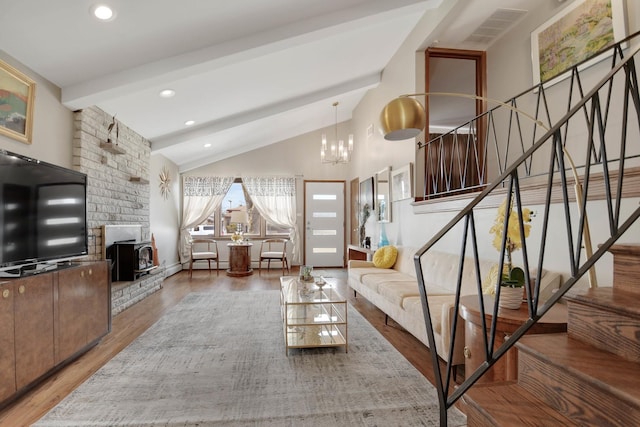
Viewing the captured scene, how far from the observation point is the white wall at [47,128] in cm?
279

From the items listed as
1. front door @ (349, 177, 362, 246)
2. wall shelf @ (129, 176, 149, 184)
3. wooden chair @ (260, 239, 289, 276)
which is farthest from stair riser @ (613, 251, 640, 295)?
→ wooden chair @ (260, 239, 289, 276)

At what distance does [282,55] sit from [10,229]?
304 cm

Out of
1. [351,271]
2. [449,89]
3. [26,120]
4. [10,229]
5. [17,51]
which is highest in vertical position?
[449,89]

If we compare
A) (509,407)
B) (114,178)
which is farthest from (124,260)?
(509,407)

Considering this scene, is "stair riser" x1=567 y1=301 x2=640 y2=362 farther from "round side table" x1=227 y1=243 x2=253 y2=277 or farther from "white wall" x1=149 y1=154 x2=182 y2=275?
"round side table" x1=227 y1=243 x2=253 y2=277

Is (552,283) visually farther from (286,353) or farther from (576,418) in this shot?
(286,353)

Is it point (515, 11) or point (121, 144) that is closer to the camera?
point (515, 11)

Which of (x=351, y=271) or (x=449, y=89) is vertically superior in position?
(x=449, y=89)

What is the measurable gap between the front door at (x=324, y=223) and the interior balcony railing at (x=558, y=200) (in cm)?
396

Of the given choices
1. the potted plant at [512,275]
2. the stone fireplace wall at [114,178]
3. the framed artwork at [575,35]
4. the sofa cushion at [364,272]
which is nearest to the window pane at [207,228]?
the stone fireplace wall at [114,178]

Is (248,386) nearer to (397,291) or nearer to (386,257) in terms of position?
(397,291)

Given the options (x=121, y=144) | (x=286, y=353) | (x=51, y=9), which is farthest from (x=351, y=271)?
(x=51, y=9)

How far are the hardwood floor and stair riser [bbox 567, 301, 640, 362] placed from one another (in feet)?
4.04

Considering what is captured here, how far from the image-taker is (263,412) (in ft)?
6.27
